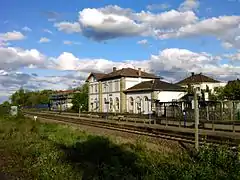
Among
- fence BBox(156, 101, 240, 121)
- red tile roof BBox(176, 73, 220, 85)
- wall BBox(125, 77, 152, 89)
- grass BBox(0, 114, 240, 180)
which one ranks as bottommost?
grass BBox(0, 114, 240, 180)

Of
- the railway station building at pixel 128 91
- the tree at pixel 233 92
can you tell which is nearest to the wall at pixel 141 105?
the railway station building at pixel 128 91

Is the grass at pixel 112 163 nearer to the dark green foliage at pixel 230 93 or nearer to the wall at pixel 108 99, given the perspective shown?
the dark green foliage at pixel 230 93

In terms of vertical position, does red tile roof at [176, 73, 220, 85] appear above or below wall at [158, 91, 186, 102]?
above

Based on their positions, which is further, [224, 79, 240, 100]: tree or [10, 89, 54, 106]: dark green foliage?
[10, 89, 54, 106]: dark green foliage

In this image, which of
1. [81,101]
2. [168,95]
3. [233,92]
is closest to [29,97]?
[81,101]

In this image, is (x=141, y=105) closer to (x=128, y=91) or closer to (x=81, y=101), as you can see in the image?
(x=128, y=91)

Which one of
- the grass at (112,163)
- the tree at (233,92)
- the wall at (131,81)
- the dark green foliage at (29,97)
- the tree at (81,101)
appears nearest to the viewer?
the grass at (112,163)

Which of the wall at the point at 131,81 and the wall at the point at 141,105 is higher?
the wall at the point at 131,81

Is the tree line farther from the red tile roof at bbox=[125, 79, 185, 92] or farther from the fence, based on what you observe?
the fence

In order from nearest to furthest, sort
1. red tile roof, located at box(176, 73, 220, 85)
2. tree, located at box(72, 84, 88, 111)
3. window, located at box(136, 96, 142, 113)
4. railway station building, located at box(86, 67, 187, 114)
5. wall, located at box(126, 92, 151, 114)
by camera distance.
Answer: wall, located at box(126, 92, 151, 114) < railway station building, located at box(86, 67, 187, 114) < window, located at box(136, 96, 142, 113) < red tile roof, located at box(176, 73, 220, 85) < tree, located at box(72, 84, 88, 111)

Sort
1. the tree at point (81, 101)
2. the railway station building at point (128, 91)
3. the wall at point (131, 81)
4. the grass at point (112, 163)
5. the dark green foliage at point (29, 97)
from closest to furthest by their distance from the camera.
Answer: the grass at point (112, 163) < the railway station building at point (128, 91) < the wall at point (131, 81) < the tree at point (81, 101) < the dark green foliage at point (29, 97)

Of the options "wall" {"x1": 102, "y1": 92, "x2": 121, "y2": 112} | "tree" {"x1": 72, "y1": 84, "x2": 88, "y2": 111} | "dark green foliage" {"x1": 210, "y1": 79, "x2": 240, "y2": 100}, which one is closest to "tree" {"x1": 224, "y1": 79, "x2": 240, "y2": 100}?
"dark green foliage" {"x1": 210, "y1": 79, "x2": 240, "y2": 100}

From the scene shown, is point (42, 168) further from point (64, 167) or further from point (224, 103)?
point (224, 103)

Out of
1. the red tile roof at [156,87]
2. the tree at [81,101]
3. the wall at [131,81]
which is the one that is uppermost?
the wall at [131,81]
